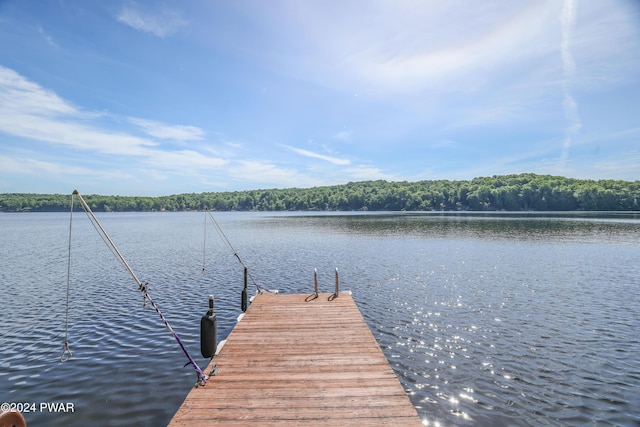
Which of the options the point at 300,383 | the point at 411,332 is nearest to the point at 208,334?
the point at 300,383

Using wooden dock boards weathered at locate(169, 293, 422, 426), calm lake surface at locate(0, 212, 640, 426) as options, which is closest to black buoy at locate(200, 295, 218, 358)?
wooden dock boards weathered at locate(169, 293, 422, 426)

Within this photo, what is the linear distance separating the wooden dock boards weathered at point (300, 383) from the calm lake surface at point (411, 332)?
197 cm

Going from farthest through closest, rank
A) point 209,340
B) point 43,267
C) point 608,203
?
point 608,203 → point 43,267 → point 209,340

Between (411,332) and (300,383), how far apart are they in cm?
819

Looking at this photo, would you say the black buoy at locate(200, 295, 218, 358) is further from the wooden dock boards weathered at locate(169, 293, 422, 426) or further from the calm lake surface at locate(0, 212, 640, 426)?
the calm lake surface at locate(0, 212, 640, 426)

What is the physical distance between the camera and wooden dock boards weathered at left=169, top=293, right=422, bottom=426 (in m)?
6.74

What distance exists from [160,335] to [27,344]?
525 centimetres

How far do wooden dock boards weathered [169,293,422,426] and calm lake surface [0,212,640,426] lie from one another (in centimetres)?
197

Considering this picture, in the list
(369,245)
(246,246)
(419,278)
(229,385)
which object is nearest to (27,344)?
(229,385)

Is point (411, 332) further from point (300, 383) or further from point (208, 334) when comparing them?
point (208, 334)

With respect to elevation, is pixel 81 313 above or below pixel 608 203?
below

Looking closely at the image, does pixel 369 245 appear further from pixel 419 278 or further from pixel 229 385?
pixel 229 385

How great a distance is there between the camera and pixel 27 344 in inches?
543

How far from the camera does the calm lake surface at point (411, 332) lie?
9562mm
